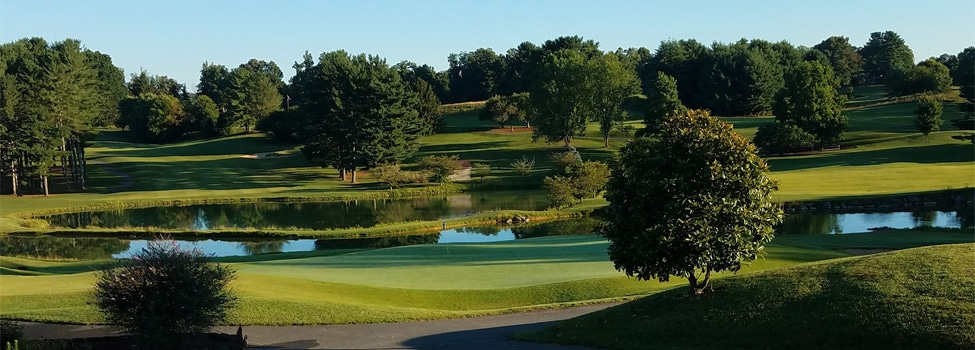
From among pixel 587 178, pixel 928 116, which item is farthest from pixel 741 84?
pixel 587 178

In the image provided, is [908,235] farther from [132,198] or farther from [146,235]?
[132,198]

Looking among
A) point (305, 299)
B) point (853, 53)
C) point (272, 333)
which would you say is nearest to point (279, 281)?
point (305, 299)

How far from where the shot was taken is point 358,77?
265 feet

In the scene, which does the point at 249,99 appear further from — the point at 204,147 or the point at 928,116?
the point at 928,116

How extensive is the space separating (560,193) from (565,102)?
3483cm

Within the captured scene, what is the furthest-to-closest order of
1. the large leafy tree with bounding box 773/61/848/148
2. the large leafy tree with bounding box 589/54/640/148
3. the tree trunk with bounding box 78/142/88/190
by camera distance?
1. the large leafy tree with bounding box 589/54/640/148
2. the large leafy tree with bounding box 773/61/848/148
3. the tree trunk with bounding box 78/142/88/190

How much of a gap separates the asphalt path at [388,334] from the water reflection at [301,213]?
1277 inches

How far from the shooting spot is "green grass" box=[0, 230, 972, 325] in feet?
58.6

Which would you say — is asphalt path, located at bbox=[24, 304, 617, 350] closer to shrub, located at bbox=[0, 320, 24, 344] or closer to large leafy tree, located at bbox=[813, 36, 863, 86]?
shrub, located at bbox=[0, 320, 24, 344]

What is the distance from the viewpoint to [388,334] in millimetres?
15734

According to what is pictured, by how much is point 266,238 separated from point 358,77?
39.0 metres

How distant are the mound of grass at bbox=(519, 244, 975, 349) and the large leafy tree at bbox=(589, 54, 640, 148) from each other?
73.4m

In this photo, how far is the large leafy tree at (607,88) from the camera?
8725cm

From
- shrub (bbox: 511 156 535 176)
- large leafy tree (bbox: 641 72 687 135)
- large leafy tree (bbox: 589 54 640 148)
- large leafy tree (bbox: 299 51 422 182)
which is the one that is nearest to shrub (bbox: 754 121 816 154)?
large leafy tree (bbox: 641 72 687 135)
